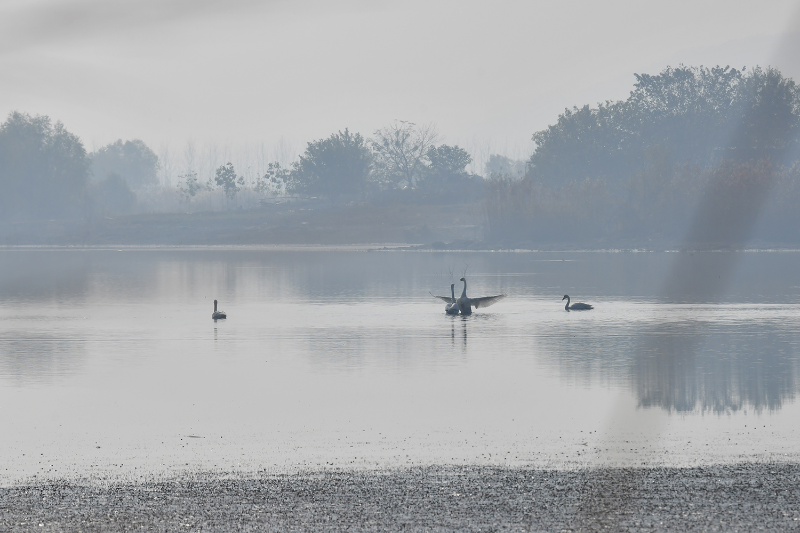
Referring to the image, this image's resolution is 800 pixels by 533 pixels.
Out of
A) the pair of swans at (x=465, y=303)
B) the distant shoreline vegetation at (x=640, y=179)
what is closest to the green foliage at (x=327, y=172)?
the distant shoreline vegetation at (x=640, y=179)

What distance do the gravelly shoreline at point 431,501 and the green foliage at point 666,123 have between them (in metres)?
151

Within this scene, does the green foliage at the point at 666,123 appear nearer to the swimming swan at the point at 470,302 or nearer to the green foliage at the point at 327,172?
the green foliage at the point at 327,172

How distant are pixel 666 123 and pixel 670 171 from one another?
34.4 metres

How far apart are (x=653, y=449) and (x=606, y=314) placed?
2881 centimetres

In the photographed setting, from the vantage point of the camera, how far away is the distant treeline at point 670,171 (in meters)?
133

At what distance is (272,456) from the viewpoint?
18531 millimetres

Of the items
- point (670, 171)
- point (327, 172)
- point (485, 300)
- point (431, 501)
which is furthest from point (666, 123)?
point (431, 501)

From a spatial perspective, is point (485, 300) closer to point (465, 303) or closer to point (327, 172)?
point (465, 303)

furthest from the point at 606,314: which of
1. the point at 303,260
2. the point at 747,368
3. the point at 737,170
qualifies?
the point at 737,170

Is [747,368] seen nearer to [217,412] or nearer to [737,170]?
[217,412]

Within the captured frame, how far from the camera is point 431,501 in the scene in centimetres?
1502

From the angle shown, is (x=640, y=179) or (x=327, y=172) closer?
(x=640, y=179)

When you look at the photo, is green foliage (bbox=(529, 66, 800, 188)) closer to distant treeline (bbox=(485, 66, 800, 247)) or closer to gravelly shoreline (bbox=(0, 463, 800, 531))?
distant treeline (bbox=(485, 66, 800, 247))

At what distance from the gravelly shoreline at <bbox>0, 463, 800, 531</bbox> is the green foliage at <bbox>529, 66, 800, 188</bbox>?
15071 centimetres
